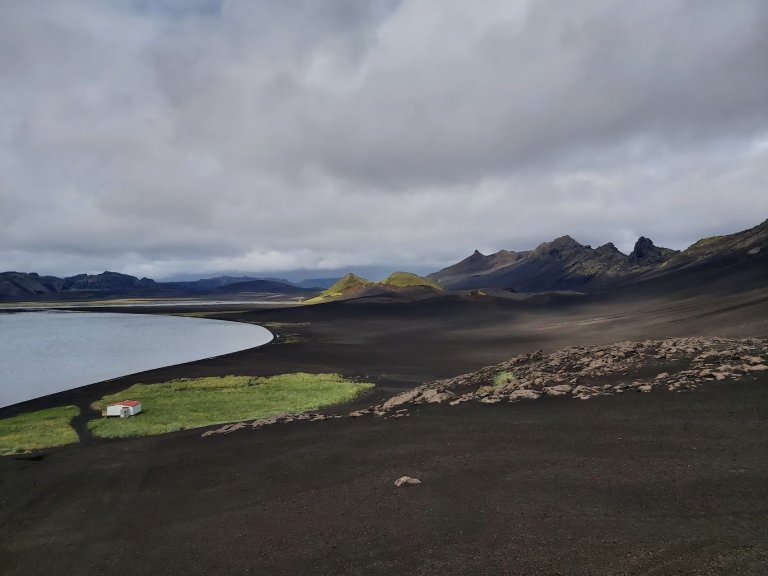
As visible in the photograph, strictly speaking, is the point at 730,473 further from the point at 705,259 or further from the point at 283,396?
the point at 705,259

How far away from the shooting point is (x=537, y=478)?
43.9 feet

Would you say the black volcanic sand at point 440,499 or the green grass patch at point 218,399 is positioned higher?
the black volcanic sand at point 440,499

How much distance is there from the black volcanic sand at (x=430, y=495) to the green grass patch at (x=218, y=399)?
2944 mm

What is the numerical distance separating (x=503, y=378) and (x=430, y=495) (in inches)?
703

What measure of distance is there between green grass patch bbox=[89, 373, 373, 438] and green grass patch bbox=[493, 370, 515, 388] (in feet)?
35.4

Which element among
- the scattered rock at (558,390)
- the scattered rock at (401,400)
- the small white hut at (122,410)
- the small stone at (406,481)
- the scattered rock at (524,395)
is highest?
the scattered rock at (558,390)

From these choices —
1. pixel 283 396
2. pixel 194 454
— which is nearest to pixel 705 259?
pixel 283 396

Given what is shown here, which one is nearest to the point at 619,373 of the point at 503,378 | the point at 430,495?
the point at 503,378

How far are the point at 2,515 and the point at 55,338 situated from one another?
3601 inches

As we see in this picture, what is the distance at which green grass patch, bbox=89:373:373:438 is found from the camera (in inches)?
1054

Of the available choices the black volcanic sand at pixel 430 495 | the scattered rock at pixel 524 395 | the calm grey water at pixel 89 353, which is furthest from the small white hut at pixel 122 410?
the scattered rock at pixel 524 395

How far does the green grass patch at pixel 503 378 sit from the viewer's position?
28.5 metres

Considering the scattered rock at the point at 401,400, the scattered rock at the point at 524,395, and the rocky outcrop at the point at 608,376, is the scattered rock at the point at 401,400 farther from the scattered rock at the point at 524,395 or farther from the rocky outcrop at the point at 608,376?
the scattered rock at the point at 524,395

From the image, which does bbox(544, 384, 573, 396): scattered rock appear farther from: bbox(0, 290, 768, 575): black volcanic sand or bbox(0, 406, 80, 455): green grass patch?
bbox(0, 406, 80, 455): green grass patch
